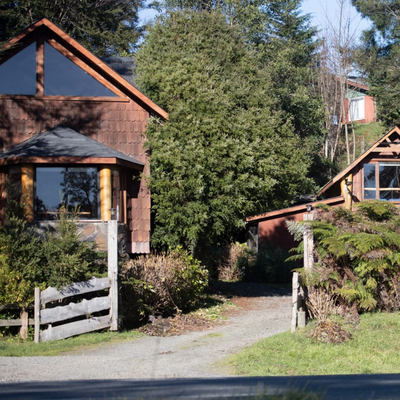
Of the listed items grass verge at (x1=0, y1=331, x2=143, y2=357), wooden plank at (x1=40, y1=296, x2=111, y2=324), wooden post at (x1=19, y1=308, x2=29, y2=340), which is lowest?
grass verge at (x1=0, y1=331, x2=143, y2=357)

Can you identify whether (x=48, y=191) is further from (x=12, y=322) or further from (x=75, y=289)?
(x=12, y=322)

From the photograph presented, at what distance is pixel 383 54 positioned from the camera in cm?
4334

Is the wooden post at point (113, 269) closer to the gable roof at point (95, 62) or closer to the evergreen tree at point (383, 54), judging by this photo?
the gable roof at point (95, 62)

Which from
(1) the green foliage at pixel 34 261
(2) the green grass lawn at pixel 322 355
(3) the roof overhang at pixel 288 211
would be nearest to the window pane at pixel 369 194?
(3) the roof overhang at pixel 288 211

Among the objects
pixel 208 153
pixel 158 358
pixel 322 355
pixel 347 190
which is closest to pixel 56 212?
pixel 208 153

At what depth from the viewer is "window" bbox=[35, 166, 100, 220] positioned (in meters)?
16.1

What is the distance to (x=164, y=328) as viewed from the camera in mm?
13977

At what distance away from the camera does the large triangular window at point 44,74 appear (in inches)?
679

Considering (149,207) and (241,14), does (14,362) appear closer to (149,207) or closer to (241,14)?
(149,207)

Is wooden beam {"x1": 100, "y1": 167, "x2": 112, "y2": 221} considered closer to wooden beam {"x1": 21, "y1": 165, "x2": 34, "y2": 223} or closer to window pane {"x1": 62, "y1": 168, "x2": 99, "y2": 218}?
window pane {"x1": 62, "y1": 168, "x2": 99, "y2": 218}

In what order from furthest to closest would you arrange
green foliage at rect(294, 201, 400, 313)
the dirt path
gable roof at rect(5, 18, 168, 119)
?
gable roof at rect(5, 18, 168, 119) < green foliage at rect(294, 201, 400, 313) < the dirt path

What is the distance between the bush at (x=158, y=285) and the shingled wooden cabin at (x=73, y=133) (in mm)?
1734

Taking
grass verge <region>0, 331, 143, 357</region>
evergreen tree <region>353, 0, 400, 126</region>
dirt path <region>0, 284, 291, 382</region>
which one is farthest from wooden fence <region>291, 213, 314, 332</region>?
evergreen tree <region>353, 0, 400, 126</region>

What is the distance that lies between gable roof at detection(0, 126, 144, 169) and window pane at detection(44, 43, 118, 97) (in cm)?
113
